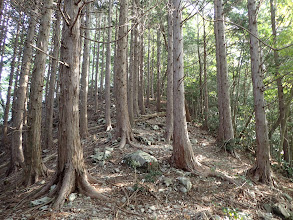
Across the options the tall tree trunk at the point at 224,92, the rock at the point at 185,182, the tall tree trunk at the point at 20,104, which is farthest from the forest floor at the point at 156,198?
the tall tree trunk at the point at 20,104

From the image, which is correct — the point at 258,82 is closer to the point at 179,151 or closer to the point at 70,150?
the point at 179,151

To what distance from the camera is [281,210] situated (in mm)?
4098

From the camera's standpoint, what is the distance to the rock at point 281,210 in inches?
159

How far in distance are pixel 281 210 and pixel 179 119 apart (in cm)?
318

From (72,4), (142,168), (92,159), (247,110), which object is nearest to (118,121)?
(92,159)

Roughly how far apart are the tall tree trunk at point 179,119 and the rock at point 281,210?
204 cm

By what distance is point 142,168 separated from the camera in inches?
203

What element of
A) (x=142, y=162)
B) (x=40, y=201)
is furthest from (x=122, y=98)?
(x=40, y=201)

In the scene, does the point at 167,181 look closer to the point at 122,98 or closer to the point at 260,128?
the point at 260,128

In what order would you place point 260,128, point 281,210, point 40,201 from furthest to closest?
1. point 260,128
2. point 281,210
3. point 40,201

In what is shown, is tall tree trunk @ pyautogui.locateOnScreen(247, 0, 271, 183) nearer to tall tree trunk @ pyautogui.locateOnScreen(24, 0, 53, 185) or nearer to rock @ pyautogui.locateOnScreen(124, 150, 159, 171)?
rock @ pyautogui.locateOnScreen(124, 150, 159, 171)

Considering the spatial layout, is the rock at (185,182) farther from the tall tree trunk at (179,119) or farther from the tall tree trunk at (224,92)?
the tall tree trunk at (224,92)

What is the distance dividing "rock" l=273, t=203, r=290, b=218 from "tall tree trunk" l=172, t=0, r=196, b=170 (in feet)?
6.70

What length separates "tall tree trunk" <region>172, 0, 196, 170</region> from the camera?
211 inches
